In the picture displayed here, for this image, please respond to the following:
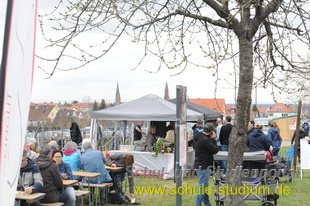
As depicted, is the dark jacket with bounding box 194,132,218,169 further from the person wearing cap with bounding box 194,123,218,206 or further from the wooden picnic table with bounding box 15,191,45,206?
the wooden picnic table with bounding box 15,191,45,206

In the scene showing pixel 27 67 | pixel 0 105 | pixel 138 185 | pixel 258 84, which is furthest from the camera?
pixel 138 185

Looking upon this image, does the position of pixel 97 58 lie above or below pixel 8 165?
above

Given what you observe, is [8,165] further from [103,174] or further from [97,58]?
[103,174]

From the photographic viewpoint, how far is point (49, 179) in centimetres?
729

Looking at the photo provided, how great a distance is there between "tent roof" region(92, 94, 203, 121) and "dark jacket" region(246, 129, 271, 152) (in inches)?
109

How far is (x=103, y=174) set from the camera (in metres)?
9.56

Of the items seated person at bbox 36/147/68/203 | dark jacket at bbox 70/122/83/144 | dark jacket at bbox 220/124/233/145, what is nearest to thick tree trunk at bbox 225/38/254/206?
seated person at bbox 36/147/68/203

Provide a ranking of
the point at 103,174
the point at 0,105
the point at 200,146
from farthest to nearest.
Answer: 1. the point at 103,174
2. the point at 200,146
3. the point at 0,105

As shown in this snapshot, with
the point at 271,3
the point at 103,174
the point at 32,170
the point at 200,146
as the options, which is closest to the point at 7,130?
the point at 271,3

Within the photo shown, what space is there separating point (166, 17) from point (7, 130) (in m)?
6.08

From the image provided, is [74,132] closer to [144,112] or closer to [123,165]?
[144,112]

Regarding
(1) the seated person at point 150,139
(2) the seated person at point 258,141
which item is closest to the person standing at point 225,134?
(2) the seated person at point 258,141

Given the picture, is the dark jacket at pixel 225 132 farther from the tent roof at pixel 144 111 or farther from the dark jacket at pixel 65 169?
the dark jacket at pixel 65 169

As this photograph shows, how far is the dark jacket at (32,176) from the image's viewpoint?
679cm
